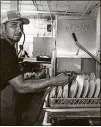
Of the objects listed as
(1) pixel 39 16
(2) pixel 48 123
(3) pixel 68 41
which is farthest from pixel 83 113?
(1) pixel 39 16

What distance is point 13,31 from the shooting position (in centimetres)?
95

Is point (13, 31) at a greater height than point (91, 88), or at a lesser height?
greater

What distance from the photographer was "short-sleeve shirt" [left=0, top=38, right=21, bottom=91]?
90 cm

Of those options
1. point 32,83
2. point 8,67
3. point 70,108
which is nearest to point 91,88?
point 70,108

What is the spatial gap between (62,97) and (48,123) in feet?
0.47

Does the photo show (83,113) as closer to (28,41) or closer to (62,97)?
(62,97)

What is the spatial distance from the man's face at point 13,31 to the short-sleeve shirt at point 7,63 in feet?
0.12

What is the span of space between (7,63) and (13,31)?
0.16 metres

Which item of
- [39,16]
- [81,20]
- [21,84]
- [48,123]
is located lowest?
[48,123]

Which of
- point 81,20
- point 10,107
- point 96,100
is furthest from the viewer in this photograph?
point 81,20

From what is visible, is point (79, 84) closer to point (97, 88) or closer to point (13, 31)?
point (97, 88)

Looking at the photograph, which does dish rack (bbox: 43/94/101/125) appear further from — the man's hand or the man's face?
the man's face

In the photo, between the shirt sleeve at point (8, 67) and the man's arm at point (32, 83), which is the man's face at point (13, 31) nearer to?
the shirt sleeve at point (8, 67)

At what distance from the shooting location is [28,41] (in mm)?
7027
